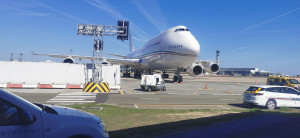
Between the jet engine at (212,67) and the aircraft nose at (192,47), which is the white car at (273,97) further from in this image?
the jet engine at (212,67)

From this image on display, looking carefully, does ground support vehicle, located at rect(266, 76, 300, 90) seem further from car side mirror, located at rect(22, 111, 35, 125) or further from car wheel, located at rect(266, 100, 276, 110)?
car side mirror, located at rect(22, 111, 35, 125)

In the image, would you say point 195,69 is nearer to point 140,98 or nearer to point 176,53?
point 176,53

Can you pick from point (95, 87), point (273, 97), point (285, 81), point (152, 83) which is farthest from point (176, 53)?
point (273, 97)

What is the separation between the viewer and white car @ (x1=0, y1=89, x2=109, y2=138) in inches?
127

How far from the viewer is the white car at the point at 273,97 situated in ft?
40.4

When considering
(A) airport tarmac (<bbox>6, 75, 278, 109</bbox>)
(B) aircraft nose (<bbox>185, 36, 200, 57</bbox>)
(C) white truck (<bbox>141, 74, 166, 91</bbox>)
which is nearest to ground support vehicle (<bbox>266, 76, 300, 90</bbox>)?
(A) airport tarmac (<bbox>6, 75, 278, 109</bbox>)

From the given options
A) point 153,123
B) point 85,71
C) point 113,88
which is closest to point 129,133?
point 153,123

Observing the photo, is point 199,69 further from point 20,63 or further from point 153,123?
point 153,123

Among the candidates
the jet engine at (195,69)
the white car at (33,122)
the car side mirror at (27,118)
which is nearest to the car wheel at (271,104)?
the white car at (33,122)

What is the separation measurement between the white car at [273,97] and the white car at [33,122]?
10744 millimetres

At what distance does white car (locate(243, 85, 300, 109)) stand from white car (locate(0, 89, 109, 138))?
10744mm

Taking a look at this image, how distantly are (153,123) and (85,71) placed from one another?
50.9 ft

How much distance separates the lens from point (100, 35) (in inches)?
871

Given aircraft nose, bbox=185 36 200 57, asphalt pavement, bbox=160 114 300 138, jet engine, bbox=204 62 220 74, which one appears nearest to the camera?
asphalt pavement, bbox=160 114 300 138
